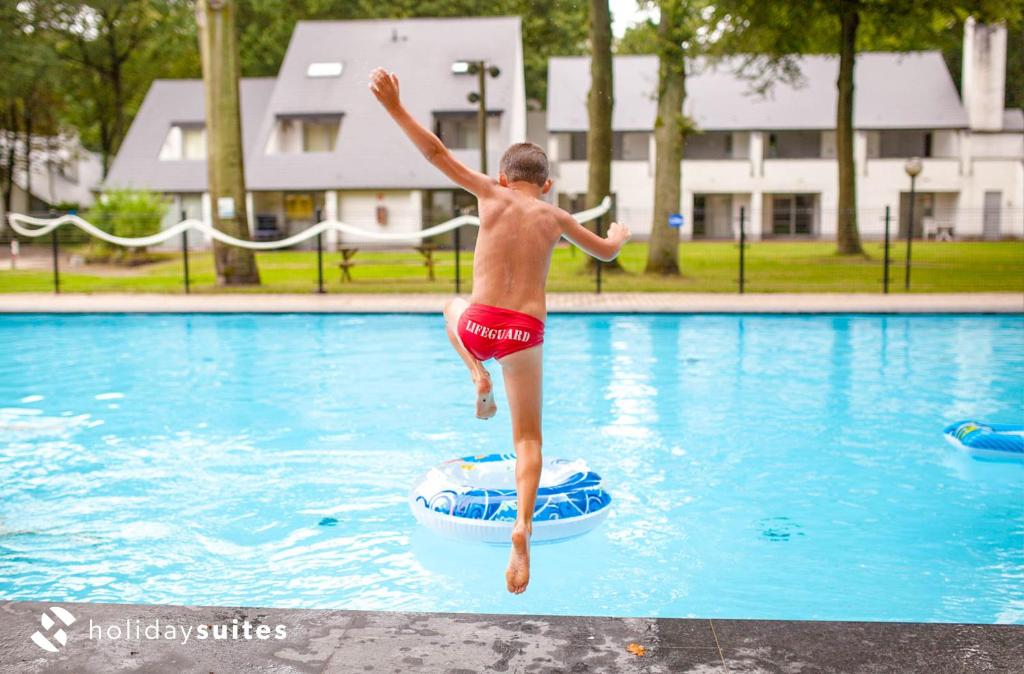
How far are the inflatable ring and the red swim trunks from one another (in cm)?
533

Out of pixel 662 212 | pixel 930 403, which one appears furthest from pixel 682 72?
pixel 930 403

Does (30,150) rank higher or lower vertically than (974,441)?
higher

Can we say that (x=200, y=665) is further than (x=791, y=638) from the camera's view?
No

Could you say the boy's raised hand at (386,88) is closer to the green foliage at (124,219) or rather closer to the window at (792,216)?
the green foliage at (124,219)

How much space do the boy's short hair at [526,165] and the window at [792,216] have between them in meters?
46.4

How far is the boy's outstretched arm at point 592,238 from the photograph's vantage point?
14.9ft

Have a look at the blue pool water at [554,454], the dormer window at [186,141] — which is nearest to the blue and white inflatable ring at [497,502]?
the blue pool water at [554,454]

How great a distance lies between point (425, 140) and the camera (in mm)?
4340

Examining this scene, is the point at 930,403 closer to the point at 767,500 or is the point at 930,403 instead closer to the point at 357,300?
the point at 767,500

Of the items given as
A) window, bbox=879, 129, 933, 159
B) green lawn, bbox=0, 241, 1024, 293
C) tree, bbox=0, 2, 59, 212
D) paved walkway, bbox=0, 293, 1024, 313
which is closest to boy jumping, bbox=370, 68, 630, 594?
paved walkway, bbox=0, 293, 1024, 313

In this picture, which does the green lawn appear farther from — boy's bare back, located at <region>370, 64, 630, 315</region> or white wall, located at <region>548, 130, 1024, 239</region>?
boy's bare back, located at <region>370, 64, 630, 315</region>

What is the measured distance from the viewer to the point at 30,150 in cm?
4862

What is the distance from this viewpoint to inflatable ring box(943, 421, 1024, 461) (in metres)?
8.18

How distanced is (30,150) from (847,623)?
51543mm
